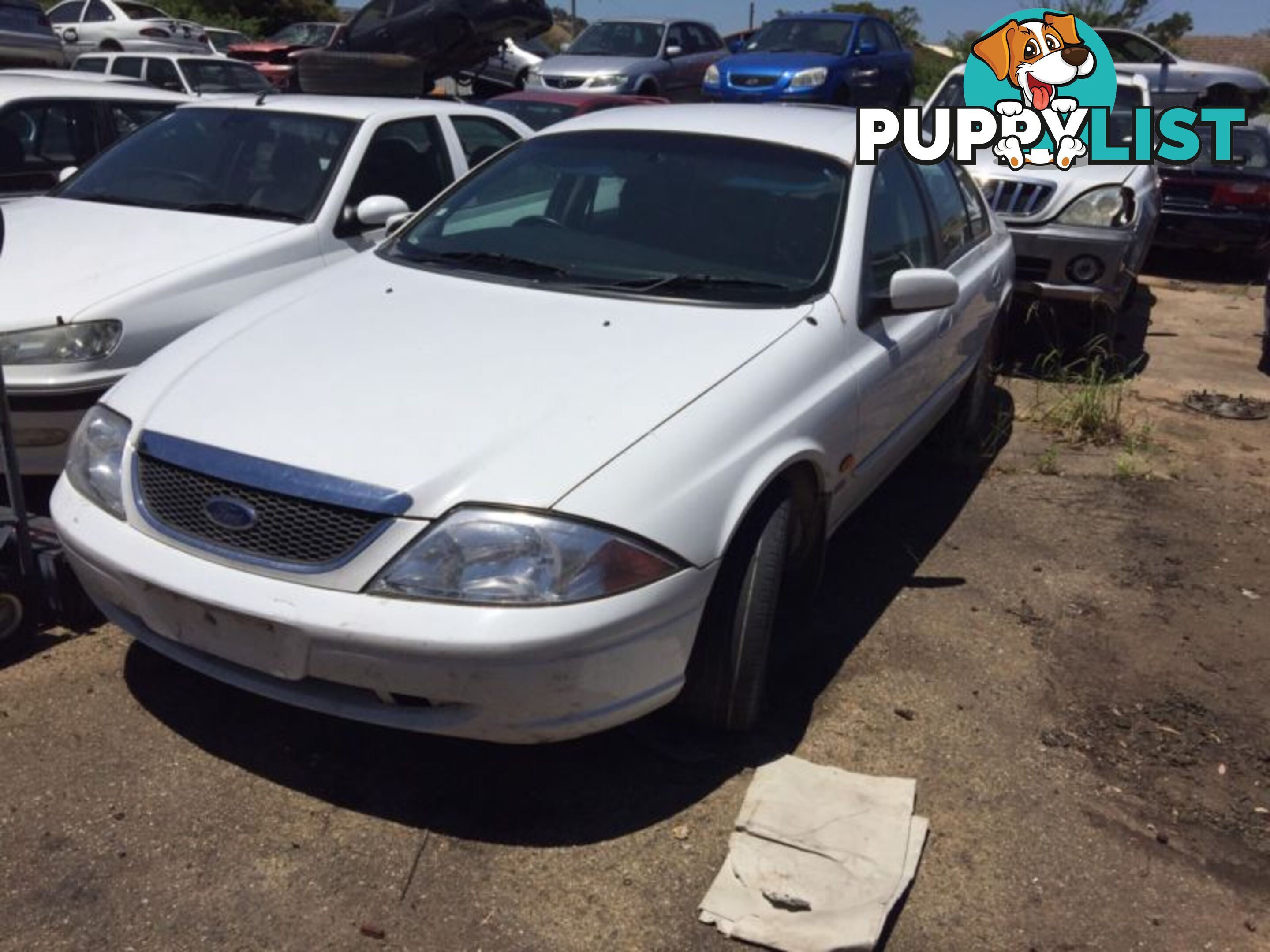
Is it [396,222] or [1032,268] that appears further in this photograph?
[1032,268]

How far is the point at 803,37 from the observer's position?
16266mm

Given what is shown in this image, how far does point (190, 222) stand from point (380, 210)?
800mm

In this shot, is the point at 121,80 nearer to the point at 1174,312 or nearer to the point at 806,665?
the point at 806,665

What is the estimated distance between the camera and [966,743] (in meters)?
3.41

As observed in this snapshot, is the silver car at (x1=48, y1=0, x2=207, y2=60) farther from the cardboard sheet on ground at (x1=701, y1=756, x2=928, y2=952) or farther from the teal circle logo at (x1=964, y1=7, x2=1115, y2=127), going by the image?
the cardboard sheet on ground at (x1=701, y1=756, x2=928, y2=952)

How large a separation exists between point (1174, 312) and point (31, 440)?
8215mm

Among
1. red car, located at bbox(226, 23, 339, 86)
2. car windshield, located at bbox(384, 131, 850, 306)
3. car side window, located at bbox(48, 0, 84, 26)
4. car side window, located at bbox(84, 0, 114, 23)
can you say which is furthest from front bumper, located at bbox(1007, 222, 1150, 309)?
car side window, located at bbox(48, 0, 84, 26)

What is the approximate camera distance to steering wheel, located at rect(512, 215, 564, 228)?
419 cm

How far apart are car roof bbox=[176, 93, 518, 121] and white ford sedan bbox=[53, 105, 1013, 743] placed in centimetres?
174

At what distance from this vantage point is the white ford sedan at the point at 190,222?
427 cm

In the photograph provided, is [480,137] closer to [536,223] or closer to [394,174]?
[394,174]

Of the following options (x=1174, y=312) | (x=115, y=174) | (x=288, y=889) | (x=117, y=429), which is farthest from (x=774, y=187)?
(x=1174, y=312)

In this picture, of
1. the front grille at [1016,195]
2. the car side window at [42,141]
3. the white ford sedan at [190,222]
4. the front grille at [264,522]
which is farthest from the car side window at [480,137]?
the front grille at [264,522]

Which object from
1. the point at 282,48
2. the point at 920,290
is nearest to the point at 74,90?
the point at 920,290
